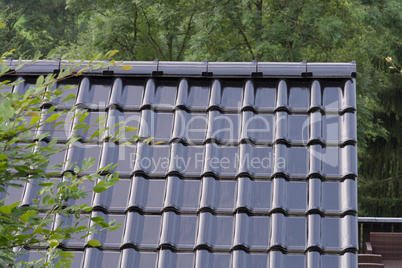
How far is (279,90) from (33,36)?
142ft

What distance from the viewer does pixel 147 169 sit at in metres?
4.46

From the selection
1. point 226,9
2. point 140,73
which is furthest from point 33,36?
point 140,73

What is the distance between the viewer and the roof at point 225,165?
3990mm

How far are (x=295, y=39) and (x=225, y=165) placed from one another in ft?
52.8

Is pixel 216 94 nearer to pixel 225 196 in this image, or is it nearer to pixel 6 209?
pixel 225 196

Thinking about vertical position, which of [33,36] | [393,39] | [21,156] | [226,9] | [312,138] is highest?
[33,36]

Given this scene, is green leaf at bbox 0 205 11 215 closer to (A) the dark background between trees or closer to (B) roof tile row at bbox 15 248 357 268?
(B) roof tile row at bbox 15 248 357 268

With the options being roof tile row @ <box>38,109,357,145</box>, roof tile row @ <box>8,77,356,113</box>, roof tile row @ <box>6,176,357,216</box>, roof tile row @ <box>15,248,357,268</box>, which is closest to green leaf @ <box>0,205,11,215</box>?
roof tile row @ <box>15,248,357,268</box>

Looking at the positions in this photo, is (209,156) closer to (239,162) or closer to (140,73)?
(239,162)

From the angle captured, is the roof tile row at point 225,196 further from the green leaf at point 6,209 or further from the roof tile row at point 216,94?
the green leaf at point 6,209

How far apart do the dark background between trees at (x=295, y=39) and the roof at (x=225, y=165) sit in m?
14.3

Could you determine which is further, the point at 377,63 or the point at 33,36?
the point at 33,36

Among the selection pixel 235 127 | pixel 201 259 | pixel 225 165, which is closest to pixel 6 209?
pixel 201 259

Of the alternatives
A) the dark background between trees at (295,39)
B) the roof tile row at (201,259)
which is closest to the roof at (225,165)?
the roof tile row at (201,259)
